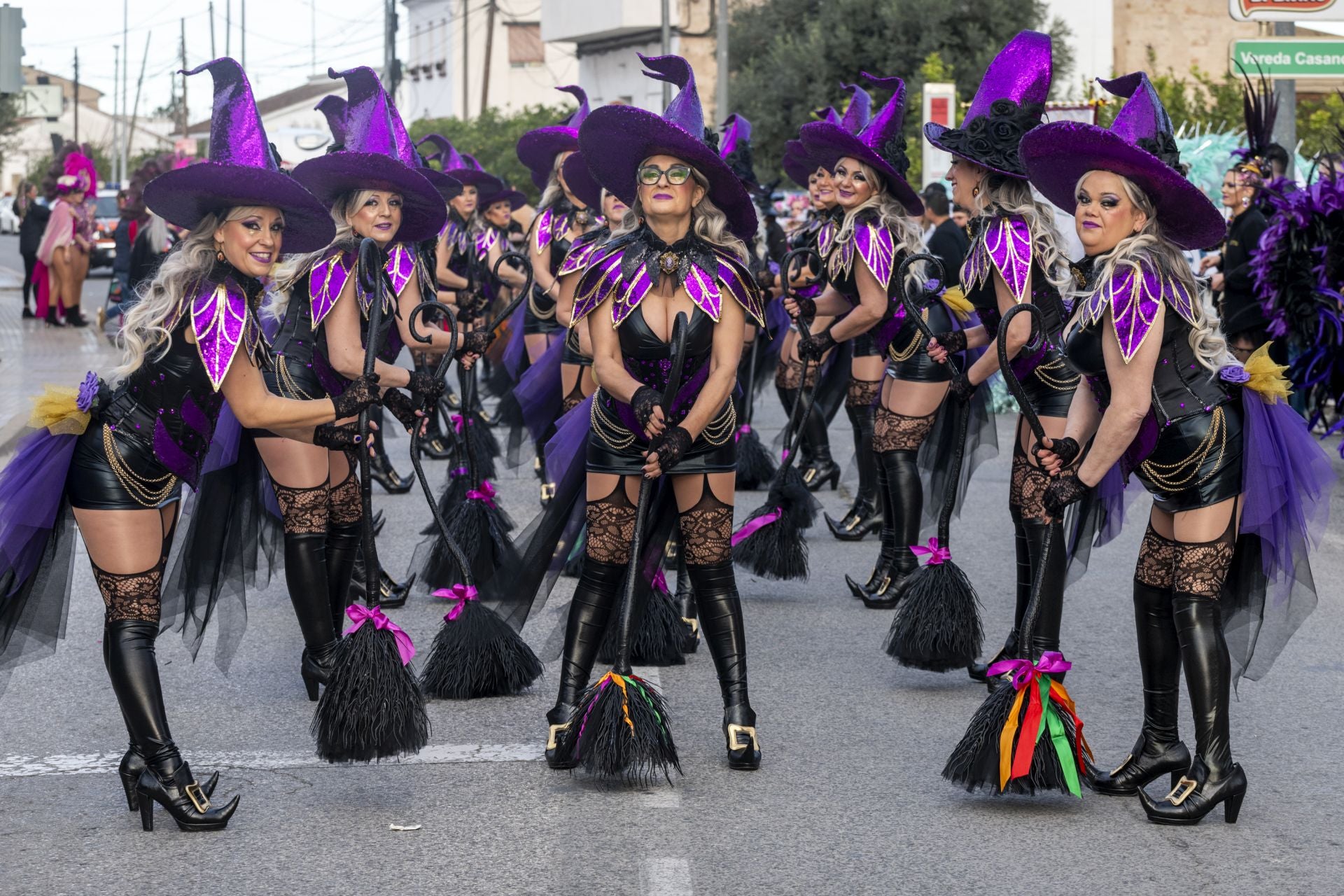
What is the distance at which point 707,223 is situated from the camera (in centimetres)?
572

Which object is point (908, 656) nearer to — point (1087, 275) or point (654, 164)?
point (1087, 275)

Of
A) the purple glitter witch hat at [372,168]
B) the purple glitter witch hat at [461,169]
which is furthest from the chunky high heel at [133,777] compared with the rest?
the purple glitter witch hat at [461,169]

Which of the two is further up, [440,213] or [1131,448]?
[440,213]

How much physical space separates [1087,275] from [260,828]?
3.06m

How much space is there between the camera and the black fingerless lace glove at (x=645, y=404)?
5.44 metres

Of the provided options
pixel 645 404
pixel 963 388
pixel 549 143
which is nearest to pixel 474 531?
pixel 963 388

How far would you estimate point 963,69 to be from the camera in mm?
37719

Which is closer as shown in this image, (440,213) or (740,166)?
(440,213)

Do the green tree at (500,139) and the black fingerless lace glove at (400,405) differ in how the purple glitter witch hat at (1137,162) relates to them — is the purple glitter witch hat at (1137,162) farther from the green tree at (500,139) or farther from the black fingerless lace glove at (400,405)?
the green tree at (500,139)

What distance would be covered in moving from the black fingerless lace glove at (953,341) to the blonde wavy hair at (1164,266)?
1.70 meters

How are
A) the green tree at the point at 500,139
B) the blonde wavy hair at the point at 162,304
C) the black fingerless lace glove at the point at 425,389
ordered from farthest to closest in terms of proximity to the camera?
1. the green tree at the point at 500,139
2. the black fingerless lace glove at the point at 425,389
3. the blonde wavy hair at the point at 162,304

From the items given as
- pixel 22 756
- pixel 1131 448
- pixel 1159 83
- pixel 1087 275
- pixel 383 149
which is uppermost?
pixel 1159 83

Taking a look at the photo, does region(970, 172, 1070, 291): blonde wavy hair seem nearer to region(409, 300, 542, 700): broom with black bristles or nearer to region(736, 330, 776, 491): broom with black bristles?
region(409, 300, 542, 700): broom with black bristles

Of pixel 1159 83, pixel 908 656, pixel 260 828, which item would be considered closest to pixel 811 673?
pixel 908 656
